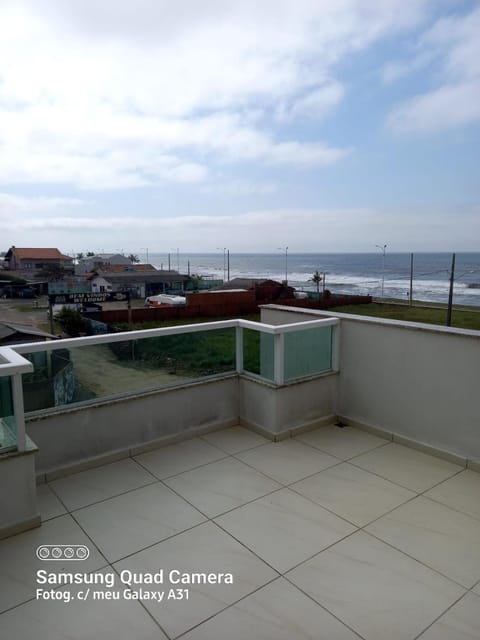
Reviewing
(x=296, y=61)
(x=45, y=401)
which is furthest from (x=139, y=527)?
(x=296, y=61)

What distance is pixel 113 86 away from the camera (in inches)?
346

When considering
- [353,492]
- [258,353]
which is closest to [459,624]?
[353,492]

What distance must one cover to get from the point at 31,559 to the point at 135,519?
0.61 meters

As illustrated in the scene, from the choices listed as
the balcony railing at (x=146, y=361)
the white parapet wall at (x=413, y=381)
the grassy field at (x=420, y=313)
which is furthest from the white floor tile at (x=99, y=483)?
the grassy field at (x=420, y=313)

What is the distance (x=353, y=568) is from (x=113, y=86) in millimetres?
9678

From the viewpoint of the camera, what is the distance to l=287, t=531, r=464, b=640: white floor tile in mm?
1872

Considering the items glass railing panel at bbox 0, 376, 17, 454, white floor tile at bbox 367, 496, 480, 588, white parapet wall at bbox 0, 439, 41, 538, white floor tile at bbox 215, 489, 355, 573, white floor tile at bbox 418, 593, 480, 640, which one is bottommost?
white floor tile at bbox 215, 489, 355, 573

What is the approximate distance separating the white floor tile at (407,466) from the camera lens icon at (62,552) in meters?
2.15

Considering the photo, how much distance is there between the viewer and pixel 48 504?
9.32 feet

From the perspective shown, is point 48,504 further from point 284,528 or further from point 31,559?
point 284,528

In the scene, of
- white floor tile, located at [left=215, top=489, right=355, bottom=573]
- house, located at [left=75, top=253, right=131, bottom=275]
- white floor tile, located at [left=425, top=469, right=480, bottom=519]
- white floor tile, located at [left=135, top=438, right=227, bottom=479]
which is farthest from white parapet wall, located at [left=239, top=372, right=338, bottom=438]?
house, located at [left=75, top=253, right=131, bottom=275]

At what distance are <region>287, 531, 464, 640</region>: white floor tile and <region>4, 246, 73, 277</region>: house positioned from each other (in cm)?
7981

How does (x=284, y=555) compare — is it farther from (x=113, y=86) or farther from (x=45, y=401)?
(x=113, y=86)

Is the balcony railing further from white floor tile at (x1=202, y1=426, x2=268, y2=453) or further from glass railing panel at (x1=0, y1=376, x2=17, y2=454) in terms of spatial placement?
white floor tile at (x1=202, y1=426, x2=268, y2=453)
